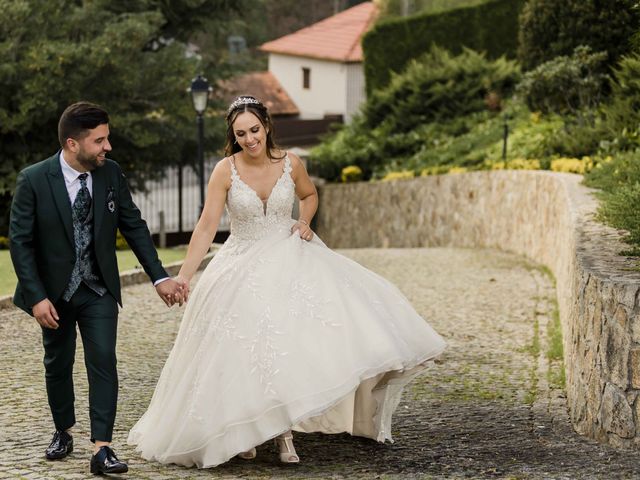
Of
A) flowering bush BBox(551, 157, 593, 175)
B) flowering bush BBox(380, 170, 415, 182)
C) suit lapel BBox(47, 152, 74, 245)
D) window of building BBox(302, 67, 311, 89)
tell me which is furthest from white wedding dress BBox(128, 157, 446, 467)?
window of building BBox(302, 67, 311, 89)

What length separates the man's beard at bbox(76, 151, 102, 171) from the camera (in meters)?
6.26

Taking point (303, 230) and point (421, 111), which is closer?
point (303, 230)

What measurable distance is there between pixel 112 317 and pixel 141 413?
60.8 inches

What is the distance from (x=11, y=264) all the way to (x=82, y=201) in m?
11.3

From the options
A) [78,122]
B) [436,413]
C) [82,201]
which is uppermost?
[78,122]

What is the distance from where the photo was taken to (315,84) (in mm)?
52156

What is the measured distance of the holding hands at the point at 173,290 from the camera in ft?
21.4

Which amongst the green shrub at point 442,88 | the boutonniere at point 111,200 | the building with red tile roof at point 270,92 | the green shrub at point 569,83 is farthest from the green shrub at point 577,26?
the building with red tile roof at point 270,92

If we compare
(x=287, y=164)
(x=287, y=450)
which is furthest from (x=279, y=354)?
(x=287, y=164)

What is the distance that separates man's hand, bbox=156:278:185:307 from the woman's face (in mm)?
851

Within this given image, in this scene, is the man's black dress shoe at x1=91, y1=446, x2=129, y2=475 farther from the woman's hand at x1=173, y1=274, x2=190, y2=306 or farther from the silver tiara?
the silver tiara

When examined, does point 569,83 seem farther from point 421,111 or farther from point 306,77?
point 306,77

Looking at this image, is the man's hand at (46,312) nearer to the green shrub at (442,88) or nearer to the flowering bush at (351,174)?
the flowering bush at (351,174)

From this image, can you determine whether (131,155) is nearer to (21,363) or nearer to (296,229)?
(21,363)
